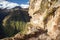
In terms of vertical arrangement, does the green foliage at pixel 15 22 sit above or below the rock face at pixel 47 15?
above

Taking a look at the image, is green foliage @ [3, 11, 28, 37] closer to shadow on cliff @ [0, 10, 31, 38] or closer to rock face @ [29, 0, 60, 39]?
shadow on cliff @ [0, 10, 31, 38]

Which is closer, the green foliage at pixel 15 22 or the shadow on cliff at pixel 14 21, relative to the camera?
the shadow on cliff at pixel 14 21

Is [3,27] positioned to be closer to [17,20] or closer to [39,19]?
[17,20]

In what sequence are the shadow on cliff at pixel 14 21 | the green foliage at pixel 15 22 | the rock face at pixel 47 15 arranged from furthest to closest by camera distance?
the green foliage at pixel 15 22 < the shadow on cliff at pixel 14 21 < the rock face at pixel 47 15

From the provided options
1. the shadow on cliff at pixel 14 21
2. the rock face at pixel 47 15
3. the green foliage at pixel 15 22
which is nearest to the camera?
the rock face at pixel 47 15

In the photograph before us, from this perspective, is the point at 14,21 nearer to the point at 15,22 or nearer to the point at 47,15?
the point at 15,22

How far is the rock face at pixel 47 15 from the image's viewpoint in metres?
16.2

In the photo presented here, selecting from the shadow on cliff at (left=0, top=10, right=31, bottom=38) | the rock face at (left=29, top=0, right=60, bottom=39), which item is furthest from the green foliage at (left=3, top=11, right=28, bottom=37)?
the rock face at (left=29, top=0, right=60, bottom=39)

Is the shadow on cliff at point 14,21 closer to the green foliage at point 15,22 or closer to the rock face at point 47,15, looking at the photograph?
the green foliage at point 15,22

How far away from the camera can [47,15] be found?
61.9 ft

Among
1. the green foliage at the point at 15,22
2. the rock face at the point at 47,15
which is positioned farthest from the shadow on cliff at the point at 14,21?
the rock face at the point at 47,15

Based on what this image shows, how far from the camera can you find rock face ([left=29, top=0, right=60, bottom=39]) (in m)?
16.2

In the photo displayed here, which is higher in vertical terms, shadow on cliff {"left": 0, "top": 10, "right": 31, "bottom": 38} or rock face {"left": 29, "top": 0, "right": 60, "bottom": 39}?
shadow on cliff {"left": 0, "top": 10, "right": 31, "bottom": 38}

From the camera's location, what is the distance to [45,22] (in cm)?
1923
